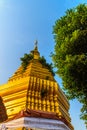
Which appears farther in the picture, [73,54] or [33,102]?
[33,102]

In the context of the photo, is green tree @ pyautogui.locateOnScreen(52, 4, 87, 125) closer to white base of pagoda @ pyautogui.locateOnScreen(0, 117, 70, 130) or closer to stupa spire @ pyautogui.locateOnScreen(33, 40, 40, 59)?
white base of pagoda @ pyautogui.locateOnScreen(0, 117, 70, 130)


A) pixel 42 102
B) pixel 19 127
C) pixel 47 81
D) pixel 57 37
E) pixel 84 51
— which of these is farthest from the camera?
A: pixel 47 81

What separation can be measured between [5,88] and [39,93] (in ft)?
10.4

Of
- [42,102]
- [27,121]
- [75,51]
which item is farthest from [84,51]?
[42,102]

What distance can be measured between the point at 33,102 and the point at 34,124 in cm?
406

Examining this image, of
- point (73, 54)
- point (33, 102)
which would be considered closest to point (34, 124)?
point (33, 102)

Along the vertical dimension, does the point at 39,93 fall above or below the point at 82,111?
above

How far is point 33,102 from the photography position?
2800cm

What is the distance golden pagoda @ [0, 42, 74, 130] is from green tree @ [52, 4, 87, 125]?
23.4ft

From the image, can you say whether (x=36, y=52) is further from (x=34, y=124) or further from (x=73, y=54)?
(x=73, y=54)

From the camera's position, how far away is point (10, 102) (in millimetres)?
29594

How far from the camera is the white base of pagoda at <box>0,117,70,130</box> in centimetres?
2373

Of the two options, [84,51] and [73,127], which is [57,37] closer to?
[84,51]

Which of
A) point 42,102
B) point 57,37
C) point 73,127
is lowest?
point 73,127
